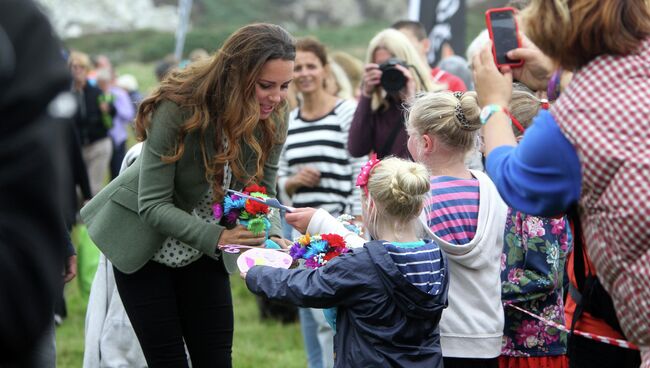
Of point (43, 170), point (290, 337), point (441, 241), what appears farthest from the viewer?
point (290, 337)

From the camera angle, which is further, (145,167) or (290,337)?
(290,337)

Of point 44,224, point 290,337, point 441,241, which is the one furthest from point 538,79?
point 290,337

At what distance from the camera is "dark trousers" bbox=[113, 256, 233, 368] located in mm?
3775

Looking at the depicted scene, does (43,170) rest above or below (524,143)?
above

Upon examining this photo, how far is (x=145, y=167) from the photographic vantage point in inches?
146

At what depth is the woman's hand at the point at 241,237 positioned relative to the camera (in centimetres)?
360

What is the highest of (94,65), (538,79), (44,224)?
(44,224)

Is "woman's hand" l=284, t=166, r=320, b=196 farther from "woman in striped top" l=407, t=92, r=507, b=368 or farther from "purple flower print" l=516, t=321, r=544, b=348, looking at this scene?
"purple flower print" l=516, t=321, r=544, b=348

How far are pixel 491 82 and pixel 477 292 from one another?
4.11ft

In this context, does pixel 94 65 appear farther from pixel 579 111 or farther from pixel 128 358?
pixel 579 111

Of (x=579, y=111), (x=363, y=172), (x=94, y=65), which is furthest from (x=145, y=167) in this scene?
(x=94, y=65)

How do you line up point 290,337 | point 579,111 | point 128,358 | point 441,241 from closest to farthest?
1. point 579,111
2. point 441,241
3. point 128,358
4. point 290,337

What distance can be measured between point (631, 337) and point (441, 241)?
4.36 ft

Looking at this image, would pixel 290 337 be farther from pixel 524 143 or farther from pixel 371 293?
pixel 524 143
